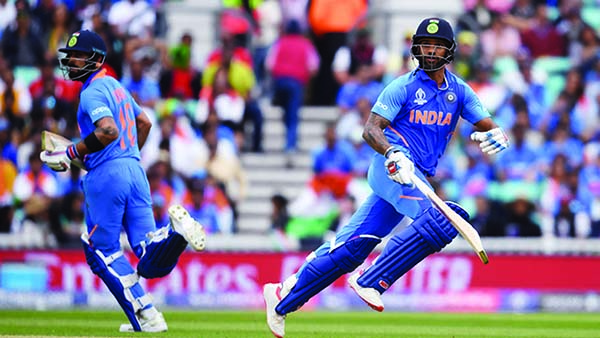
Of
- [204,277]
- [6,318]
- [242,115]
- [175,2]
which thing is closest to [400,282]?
[204,277]

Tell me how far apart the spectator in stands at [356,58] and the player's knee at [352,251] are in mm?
8799

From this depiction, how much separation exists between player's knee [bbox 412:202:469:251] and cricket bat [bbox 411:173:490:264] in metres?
0.04

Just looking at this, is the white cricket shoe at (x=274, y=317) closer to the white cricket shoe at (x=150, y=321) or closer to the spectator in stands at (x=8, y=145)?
the white cricket shoe at (x=150, y=321)

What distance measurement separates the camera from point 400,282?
14.4m

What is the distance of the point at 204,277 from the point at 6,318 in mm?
3555

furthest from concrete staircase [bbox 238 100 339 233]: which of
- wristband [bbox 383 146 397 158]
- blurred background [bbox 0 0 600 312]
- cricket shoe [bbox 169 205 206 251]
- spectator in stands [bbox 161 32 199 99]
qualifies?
wristband [bbox 383 146 397 158]

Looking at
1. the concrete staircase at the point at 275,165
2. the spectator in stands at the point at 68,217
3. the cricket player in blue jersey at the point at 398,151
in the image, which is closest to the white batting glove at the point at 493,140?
the cricket player in blue jersey at the point at 398,151

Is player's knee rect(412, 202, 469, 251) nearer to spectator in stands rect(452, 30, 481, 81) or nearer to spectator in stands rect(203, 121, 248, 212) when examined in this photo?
spectator in stands rect(203, 121, 248, 212)

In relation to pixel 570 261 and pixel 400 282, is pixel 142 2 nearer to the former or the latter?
pixel 400 282

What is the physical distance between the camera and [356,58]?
17016mm

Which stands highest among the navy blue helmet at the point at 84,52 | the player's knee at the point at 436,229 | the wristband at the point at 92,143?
the navy blue helmet at the point at 84,52

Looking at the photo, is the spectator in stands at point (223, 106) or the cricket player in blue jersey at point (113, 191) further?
the spectator in stands at point (223, 106)

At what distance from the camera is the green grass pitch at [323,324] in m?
9.34

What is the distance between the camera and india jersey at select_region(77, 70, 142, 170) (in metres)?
8.91
